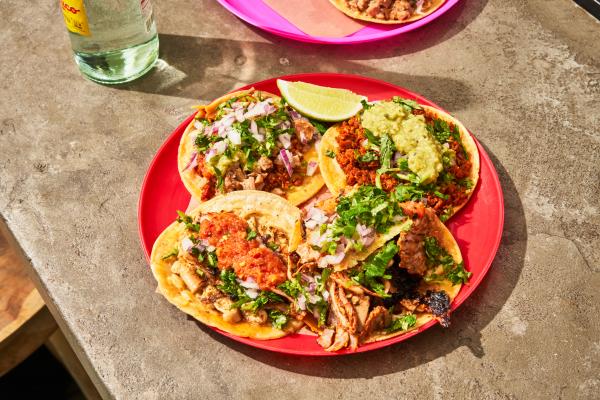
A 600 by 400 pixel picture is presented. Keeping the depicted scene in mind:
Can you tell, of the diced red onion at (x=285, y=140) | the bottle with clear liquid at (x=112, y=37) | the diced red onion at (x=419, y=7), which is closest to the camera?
the diced red onion at (x=285, y=140)

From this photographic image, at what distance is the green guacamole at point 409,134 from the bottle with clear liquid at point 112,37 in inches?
65.2

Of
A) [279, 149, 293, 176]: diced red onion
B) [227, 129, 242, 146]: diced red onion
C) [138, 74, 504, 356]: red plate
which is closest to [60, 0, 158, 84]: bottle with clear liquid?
[138, 74, 504, 356]: red plate

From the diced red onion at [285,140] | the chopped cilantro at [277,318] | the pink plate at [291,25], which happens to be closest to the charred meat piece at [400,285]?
the chopped cilantro at [277,318]

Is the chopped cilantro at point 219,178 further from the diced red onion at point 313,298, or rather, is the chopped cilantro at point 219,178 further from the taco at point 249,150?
the diced red onion at point 313,298

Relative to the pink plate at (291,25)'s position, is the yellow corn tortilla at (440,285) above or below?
below

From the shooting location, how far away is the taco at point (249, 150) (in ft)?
11.8

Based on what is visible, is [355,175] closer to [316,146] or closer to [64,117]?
[316,146]

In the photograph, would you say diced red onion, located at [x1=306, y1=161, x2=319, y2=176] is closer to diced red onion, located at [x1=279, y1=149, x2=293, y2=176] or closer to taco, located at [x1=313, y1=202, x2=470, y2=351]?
diced red onion, located at [x1=279, y1=149, x2=293, y2=176]

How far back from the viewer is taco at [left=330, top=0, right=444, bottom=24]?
459 centimetres

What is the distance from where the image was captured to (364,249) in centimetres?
313

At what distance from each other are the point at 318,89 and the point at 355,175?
2.10ft

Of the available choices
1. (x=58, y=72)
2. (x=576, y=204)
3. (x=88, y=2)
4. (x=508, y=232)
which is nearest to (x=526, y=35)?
(x=576, y=204)

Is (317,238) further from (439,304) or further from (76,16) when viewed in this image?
(76,16)

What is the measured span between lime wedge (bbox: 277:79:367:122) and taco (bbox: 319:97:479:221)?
0.07 meters
